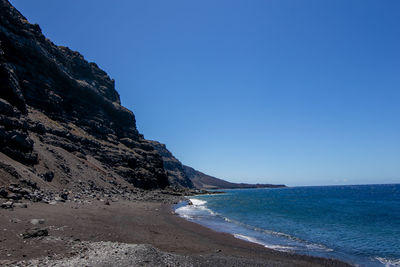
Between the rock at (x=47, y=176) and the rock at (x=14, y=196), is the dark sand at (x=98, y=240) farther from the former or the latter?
the rock at (x=47, y=176)

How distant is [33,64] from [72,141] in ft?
119

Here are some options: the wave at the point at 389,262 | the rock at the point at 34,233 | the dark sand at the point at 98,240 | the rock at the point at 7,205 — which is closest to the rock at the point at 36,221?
the dark sand at the point at 98,240

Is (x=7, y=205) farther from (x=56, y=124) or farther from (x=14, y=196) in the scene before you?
(x=56, y=124)

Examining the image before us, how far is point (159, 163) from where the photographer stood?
4840 inches

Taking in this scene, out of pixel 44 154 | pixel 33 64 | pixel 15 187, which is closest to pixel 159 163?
→ pixel 33 64

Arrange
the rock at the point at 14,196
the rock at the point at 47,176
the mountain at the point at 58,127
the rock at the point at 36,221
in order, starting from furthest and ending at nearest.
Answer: the mountain at the point at 58,127 < the rock at the point at 47,176 < the rock at the point at 14,196 < the rock at the point at 36,221

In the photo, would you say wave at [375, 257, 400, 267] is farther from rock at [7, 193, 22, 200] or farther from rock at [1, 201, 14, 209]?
rock at [7, 193, 22, 200]

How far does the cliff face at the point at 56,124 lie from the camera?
128ft

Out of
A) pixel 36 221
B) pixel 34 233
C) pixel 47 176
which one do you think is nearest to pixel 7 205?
pixel 36 221

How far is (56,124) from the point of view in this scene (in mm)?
75562

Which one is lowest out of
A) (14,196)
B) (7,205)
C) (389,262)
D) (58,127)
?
(389,262)

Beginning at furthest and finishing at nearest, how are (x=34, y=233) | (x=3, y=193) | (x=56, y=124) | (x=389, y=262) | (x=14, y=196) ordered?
(x=56, y=124) < (x=14, y=196) < (x=3, y=193) < (x=389, y=262) < (x=34, y=233)

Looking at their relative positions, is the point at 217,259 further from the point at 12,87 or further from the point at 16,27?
the point at 16,27

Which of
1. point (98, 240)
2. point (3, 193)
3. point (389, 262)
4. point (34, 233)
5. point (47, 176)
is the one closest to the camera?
point (34, 233)
